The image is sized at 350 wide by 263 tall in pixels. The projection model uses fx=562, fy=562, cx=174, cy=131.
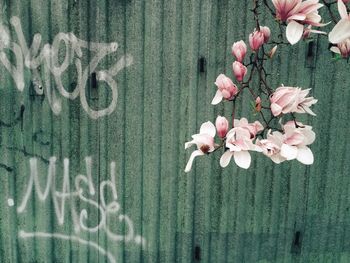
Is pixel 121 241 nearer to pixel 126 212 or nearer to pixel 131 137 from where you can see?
pixel 126 212

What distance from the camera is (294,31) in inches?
65.5

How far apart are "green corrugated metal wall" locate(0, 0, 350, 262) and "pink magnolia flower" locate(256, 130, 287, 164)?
5.05ft

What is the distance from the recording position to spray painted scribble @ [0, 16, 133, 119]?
3.25 m

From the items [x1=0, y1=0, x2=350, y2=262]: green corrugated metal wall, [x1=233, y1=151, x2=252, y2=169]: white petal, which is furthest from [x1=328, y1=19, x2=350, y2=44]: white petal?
[x1=0, y1=0, x2=350, y2=262]: green corrugated metal wall

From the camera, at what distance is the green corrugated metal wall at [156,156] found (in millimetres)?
3254

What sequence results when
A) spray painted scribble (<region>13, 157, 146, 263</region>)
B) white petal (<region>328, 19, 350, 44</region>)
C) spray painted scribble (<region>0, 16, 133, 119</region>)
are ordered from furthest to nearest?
spray painted scribble (<region>13, 157, 146, 263</region>)
spray painted scribble (<region>0, 16, 133, 119</region>)
white petal (<region>328, 19, 350, 44</region>)

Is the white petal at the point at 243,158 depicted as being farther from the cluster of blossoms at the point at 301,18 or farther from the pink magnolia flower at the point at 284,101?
the cluster of blossoms at the point at 301,18

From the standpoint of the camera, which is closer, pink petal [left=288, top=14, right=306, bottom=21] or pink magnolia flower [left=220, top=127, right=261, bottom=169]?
pink petal [left=288, top=14, right=306, bottom=21]

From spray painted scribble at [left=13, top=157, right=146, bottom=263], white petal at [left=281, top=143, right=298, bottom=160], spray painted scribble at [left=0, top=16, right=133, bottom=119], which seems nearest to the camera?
white petal at [left=281, top=143, right=298, bottom=160]

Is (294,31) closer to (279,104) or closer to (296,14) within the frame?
(296,14)

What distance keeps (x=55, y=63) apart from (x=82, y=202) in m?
0.86

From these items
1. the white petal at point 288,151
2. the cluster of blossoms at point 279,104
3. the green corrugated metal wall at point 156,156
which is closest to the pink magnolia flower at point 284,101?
the cluster of blossoms at point 279,104

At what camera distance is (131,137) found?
3.38 metres

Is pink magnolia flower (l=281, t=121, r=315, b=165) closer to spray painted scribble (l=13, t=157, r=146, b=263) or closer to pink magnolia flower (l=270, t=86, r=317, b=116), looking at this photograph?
pink magnolia flower (l=270, t=86, r=317, b=116)
